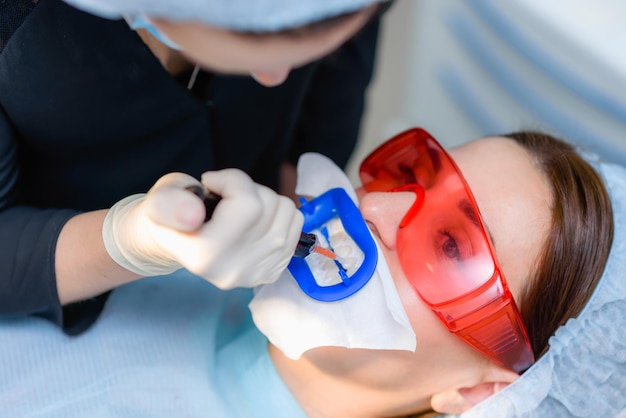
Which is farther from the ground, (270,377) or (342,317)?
(342,317)

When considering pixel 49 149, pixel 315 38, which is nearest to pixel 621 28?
pixel 315 38

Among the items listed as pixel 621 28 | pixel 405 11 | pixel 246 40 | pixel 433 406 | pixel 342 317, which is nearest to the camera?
pixel 246 40

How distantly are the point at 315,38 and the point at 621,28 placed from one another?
825 millimetres

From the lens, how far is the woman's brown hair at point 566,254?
3.11ft

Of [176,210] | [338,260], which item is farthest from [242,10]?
[338,260]

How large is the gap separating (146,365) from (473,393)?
54cm

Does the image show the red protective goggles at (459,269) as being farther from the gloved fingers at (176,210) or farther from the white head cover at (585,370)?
the gloved fingers at (176,210)

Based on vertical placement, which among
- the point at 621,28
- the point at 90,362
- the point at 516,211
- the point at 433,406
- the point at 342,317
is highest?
the point at 621,28

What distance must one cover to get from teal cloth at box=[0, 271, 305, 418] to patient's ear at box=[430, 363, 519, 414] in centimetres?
23

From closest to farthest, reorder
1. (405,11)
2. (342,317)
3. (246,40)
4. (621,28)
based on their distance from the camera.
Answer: (246,40)
(342,317)
(621,28)
(405,11)

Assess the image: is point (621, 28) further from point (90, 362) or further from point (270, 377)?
point (90, 362)

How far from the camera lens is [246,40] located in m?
0.54

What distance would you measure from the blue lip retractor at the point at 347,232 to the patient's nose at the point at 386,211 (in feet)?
0.07

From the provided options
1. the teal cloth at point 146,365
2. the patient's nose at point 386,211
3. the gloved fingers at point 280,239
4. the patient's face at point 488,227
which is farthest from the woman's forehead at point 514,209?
the teal cloth at point 146,365
